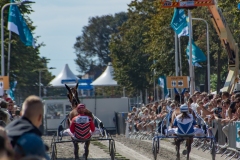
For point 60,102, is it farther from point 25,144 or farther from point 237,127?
point 25,144

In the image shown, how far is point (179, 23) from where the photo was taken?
1582 inches

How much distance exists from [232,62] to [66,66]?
58356mm

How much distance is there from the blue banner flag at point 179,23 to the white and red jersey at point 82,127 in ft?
71.8

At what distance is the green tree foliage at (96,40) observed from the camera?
11625cm

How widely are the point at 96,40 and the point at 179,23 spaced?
254ft

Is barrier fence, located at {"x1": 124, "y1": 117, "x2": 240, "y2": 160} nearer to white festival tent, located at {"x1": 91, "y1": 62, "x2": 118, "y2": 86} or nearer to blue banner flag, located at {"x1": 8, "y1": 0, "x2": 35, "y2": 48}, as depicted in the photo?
blue banner flag, located at {"x1": 8, "y1": 0, "x2": 35, "y2": 48}

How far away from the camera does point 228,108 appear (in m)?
20.7

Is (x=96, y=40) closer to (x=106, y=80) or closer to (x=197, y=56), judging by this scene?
(x=106, y=80)

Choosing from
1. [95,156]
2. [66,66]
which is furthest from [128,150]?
[66,66]

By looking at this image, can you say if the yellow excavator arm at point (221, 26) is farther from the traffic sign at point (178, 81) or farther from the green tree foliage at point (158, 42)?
the green tree foliage at point (158, 42)

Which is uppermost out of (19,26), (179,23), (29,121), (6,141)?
(179,23)

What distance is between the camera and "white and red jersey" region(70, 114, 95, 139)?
18.5 m

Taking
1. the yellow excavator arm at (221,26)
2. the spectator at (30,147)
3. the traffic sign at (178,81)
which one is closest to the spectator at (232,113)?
the yellow excavator arm at (221,26)

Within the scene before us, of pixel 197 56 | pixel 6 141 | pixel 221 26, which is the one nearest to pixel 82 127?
pixel 6 141
